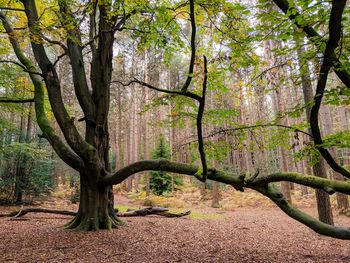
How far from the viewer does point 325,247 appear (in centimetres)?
568

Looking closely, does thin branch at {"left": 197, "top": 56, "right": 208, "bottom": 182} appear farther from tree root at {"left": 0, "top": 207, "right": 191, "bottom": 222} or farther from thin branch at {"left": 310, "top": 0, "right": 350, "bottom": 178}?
tree root at {"left": 0, "top": 207, "right": 191, "bottom": 222}

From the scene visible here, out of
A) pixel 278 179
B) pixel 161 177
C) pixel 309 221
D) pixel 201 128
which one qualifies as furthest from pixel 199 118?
pixel 161 177

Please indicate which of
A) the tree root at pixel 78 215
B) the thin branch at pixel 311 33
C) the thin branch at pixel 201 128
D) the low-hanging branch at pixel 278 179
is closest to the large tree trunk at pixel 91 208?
the tree root at pixel 78 215

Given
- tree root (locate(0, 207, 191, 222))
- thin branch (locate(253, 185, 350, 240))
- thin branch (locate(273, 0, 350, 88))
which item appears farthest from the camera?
tree root (locate(0, 207, 191, 222))

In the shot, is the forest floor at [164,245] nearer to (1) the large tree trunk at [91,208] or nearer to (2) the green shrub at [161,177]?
(1) the large tree trunk at [91,208]

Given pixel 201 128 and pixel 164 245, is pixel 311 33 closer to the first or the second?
pixel 201 128

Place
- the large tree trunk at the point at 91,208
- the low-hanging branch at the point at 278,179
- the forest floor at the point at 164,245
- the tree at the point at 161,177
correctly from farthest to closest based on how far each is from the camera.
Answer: the tree at the point at 161,177 → the large tree trunk at the point at 91,208 → the forest floor at the point at 164,245 → the low-hanging branch at the point at 278,179

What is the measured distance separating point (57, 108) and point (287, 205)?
561 centimetres

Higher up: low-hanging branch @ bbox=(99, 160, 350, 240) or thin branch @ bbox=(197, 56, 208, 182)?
thin branch @ bbox=(197, 56, 208, 182)

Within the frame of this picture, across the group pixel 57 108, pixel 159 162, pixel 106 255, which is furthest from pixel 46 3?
pixel 106 255

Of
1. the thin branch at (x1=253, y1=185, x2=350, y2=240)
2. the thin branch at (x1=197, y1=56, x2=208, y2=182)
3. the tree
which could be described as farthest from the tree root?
the tree

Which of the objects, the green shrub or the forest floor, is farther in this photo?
the green shrub

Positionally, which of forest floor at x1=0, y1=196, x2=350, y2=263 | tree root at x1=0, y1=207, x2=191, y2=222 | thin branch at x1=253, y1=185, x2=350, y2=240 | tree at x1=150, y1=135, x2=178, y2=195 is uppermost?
tree at x1=150, y1=135, x2=178, y2=195

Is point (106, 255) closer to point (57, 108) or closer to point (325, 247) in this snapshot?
point (57, 108)
